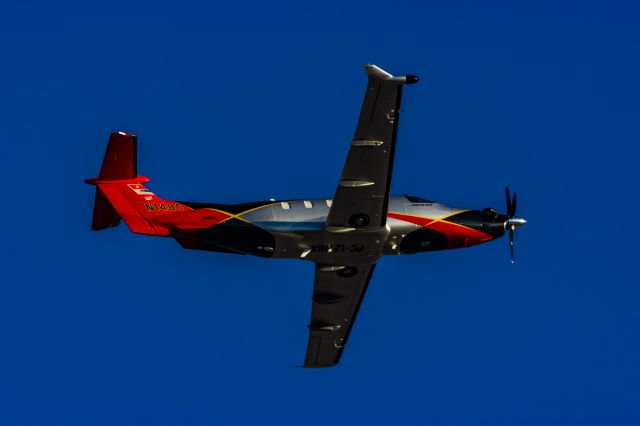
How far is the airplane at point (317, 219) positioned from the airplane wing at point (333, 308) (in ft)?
2.97

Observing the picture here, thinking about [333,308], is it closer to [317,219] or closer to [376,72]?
[317,219]

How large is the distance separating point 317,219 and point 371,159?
433cm

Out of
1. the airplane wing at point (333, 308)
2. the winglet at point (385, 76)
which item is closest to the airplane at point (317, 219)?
the airplane wing at point (333, 308)

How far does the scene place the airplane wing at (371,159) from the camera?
40062 mm

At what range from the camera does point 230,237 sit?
147 ft

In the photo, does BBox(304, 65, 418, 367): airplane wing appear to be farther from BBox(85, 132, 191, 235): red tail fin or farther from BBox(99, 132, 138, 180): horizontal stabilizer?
BBox(99, 132, 138, 180): horizontal stabilizer

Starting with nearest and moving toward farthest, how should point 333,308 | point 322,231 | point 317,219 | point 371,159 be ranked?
point 371,159
point 322,231
point 317,219
point 333,308

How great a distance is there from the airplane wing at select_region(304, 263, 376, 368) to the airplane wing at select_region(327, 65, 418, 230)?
14.4 ft

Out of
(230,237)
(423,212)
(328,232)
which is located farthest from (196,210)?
(423,212)

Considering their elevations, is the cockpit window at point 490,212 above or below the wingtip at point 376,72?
below

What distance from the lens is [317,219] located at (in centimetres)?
4534

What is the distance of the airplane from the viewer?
144ft

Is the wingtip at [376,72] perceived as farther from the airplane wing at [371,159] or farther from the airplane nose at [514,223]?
the airplane nose at [514,223]

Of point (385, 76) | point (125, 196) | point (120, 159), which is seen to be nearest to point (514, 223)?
point (385, 76)
